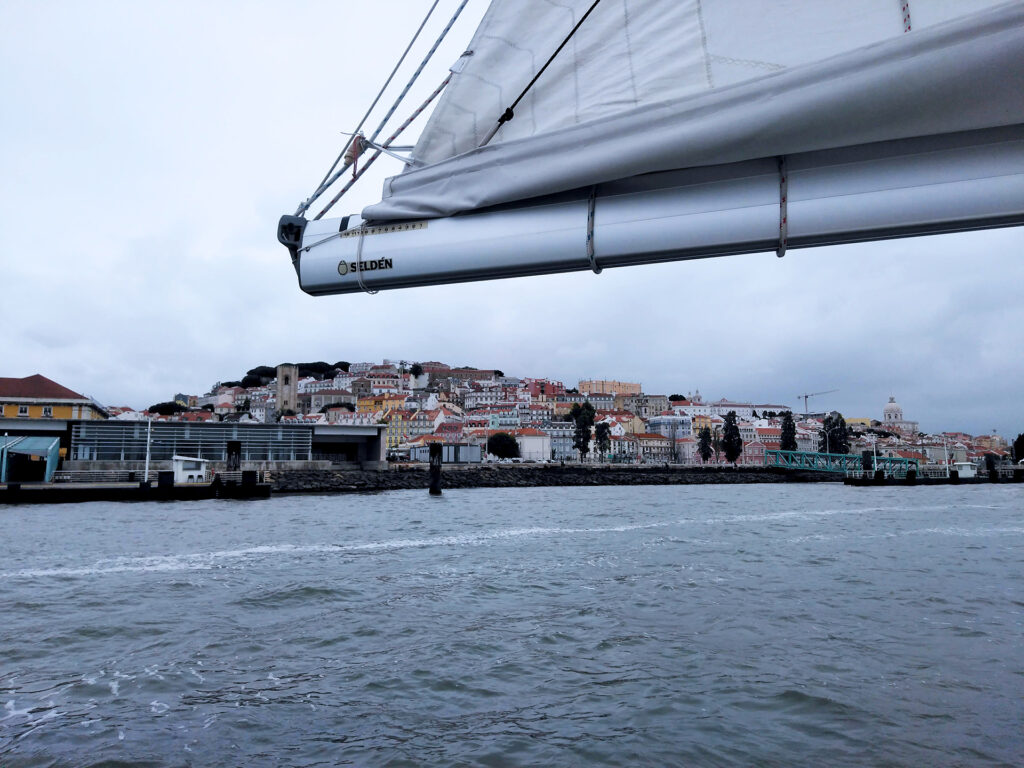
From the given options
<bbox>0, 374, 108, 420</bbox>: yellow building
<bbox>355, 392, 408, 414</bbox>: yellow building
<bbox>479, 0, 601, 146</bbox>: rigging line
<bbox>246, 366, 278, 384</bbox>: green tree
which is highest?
<bbox>246, 366, 278, 384</bbox>: green tree

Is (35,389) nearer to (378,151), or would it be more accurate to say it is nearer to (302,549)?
(302,549)

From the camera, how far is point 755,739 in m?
5.01

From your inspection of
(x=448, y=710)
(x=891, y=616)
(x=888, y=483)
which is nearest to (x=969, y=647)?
(x=891, y=616)

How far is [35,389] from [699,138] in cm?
5404

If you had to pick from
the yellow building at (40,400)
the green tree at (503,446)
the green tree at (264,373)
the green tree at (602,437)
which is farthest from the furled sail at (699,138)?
the green tree at (264,373)

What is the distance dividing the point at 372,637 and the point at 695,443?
98496 mm

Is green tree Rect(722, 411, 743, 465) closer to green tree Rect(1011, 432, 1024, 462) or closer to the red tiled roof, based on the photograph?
green tree Rect(1011, 432, 1024, 462)

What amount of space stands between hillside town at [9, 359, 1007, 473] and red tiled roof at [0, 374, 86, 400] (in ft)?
0.56

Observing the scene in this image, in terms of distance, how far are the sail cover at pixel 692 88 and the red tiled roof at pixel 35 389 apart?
171 feet

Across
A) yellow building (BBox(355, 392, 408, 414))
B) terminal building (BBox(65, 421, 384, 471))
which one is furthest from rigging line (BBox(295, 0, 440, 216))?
yellow building (BBox(355, 392, 408, 414))

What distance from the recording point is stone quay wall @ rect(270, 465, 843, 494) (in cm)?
4156

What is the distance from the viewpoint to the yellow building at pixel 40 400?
44531 mm

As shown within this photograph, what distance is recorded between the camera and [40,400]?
45.3 meters

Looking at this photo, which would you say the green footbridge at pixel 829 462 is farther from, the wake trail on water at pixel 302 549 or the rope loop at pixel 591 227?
the rope loop at pixel 591 227
